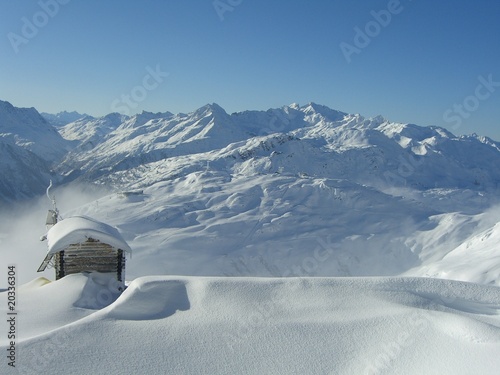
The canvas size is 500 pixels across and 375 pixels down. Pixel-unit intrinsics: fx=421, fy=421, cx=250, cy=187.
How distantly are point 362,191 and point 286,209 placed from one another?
16789mm

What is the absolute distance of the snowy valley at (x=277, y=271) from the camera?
275 inches

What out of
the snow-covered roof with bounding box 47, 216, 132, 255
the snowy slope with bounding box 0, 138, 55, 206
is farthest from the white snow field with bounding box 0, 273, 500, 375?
the snowy slope with bounding box 0, 138, 55, 206

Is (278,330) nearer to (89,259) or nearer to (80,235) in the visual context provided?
(80,235)

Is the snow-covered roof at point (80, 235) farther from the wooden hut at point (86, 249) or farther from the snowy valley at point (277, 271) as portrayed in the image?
the snowy valley at point (277, 271)

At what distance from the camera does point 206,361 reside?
6.88m

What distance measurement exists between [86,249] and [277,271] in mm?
37373

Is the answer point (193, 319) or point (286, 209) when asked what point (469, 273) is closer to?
point (193, 319)

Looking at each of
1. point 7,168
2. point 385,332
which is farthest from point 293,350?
point 7,168

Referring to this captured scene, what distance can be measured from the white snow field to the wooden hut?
514 centimetres

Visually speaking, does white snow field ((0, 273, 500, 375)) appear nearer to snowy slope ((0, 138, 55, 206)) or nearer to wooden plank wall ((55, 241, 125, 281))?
wooden plank wall ((55, 241, 125, 281))

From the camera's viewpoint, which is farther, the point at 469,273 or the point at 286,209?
the point at 286,209

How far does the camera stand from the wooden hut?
14.5 m

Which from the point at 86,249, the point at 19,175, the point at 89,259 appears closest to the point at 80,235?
the point at 86,249

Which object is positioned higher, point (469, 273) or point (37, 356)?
point (37, 356)
